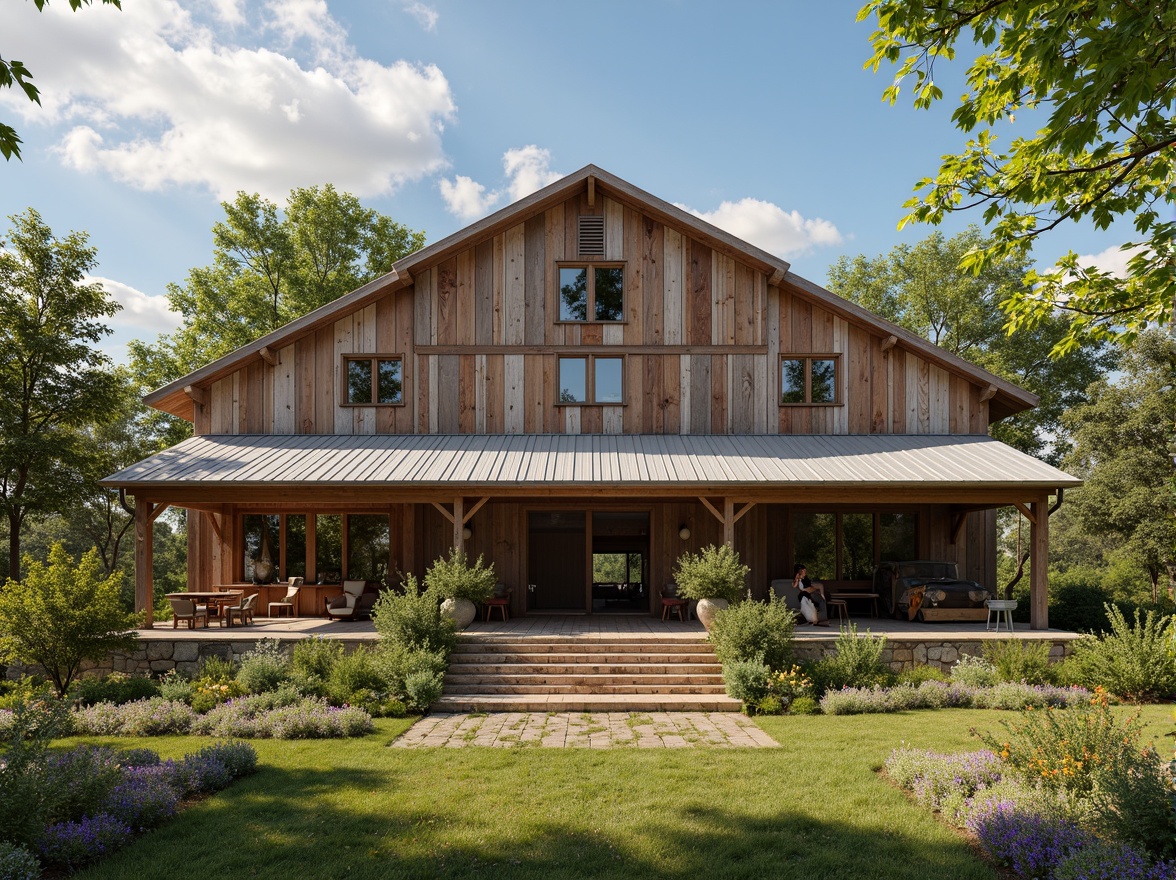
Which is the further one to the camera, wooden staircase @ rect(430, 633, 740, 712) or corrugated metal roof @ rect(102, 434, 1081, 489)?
corrugated metal roof @ rect(102, 434, 1081, 489)

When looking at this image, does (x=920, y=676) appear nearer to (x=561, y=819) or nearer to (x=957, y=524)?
(x=957, y=524)

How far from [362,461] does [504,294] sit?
181 inches

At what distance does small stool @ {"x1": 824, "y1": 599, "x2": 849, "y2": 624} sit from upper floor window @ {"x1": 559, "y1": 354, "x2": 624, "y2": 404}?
19.5 feet

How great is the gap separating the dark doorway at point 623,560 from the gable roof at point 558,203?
6000mm

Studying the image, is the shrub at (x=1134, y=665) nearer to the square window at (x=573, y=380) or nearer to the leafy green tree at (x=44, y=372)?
the square window at (x=573, y=380)

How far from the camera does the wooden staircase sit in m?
10.6

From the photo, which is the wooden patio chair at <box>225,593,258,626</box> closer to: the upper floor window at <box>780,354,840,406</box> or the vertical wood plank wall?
the vertical wood plank wall

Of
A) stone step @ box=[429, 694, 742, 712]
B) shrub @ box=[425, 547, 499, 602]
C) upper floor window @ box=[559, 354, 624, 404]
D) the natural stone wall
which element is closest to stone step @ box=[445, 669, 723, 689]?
stone step @ box=[429, 694, 742, 712]

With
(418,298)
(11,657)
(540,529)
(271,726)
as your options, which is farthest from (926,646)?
(11,657)

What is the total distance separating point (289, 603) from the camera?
52.0 feet

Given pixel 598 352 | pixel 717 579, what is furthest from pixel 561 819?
pixel 598 352

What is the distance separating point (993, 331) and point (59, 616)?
28604 millimetres

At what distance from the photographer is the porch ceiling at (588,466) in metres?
13.0

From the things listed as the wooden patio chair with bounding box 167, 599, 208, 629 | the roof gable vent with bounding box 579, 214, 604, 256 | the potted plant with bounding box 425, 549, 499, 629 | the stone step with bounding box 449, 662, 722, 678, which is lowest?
the stone step with bounding box 449, 662, 722, 678
